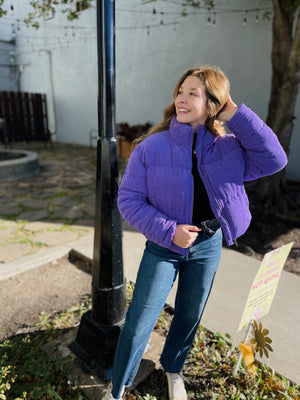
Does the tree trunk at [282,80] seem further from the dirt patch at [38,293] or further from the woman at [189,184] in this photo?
the woman at [189,184]

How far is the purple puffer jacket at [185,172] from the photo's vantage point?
1254 mm

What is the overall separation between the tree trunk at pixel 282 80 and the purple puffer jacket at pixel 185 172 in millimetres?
3532

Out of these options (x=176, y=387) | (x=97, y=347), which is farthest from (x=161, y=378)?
(x=97, y=347)

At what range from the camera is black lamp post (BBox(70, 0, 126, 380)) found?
1.48 metres

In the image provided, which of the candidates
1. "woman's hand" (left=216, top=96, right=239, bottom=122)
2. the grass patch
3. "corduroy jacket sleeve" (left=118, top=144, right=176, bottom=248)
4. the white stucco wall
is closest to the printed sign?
the grass patch

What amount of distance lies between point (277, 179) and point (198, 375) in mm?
3621

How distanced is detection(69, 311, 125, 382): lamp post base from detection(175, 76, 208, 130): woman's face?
129cm

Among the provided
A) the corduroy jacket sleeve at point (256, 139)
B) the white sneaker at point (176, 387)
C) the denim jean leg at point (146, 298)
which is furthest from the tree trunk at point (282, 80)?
the denim jean leg at point (146, 298)

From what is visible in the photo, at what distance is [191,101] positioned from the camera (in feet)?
4.20

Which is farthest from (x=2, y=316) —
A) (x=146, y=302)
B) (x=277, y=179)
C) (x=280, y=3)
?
(x=280, y=3)

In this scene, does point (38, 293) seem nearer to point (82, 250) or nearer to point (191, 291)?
point (82, 250)

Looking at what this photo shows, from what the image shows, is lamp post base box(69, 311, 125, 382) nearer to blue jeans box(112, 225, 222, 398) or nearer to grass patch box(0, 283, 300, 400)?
grass patch box(0, 283, 300, 400)

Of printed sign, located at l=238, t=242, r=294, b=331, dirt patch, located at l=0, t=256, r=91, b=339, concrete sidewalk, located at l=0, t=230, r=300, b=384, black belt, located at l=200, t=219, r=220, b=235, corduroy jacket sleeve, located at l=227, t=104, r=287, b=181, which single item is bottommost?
dirt patch, located at l=0, t=256, r=91, b=339

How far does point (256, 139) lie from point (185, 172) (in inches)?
13.0
